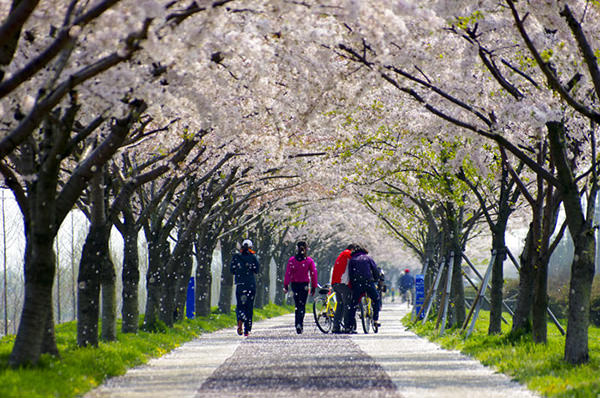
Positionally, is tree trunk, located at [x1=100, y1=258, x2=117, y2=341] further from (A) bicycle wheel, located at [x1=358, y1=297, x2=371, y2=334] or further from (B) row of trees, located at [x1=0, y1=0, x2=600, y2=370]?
(A) bicycle wheel, located at [x1=358, y1=297, x2=371, y2=334]

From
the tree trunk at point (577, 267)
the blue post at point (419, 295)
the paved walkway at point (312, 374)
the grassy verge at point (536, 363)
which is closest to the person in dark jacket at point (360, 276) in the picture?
the grassy verge at point (536, 363)

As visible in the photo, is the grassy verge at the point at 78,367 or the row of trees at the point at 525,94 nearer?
the grassy verge at the point at 78,367

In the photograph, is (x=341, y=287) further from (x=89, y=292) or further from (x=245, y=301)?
(x=89, y=292)

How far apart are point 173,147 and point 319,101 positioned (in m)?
6.18

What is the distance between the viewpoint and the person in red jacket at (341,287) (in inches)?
860

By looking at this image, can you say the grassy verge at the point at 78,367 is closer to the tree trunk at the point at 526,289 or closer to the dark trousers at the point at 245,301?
the dark trousers at the point at 245,301

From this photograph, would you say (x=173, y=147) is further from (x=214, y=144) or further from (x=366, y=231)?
(x=366, y=231)

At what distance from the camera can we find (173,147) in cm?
2003

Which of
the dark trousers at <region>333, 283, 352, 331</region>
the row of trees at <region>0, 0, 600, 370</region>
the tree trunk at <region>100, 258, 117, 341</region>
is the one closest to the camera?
the row of trees at <region>0, 0, 600, 370</region>

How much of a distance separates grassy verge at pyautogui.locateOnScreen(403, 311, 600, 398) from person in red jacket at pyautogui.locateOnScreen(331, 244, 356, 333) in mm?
3738

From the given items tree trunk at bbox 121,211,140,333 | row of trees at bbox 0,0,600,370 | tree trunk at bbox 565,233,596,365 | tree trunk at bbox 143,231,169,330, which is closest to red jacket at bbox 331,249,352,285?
row of trees at bbox 0,0,600,370

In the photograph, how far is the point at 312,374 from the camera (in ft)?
37.6

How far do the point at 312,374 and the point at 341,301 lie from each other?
1065 cm

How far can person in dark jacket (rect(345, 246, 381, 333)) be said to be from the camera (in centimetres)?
2177
